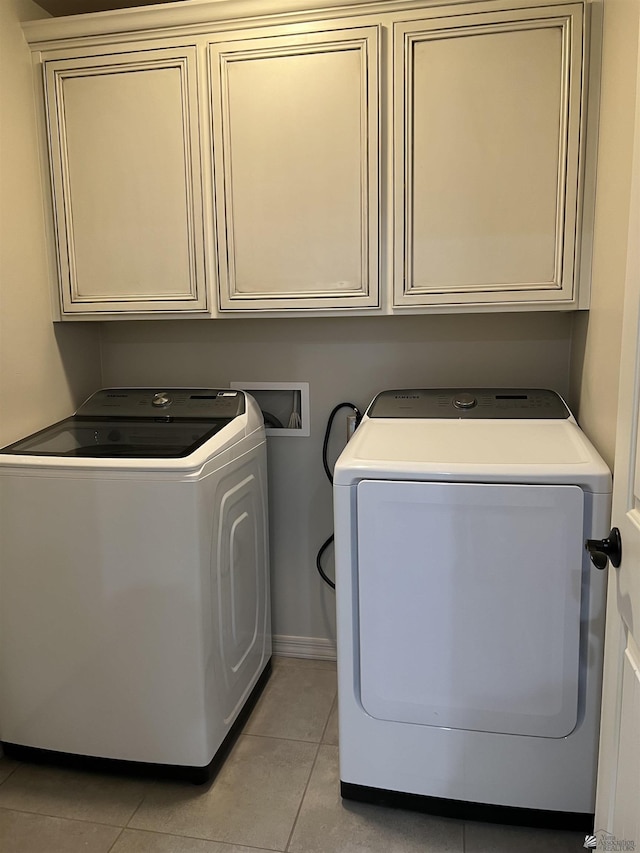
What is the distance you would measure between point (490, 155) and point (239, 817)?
199 centimetres

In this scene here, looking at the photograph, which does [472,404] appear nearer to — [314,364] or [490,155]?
[314,364]

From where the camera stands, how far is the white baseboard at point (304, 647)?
2512 mm

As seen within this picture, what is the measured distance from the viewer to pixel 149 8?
6.35ft

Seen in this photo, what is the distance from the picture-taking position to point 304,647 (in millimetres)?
2535

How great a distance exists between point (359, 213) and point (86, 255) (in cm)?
94

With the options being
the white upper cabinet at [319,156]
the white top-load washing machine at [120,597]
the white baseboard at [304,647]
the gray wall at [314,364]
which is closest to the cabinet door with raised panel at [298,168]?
the white upper cabinet at [319,156]

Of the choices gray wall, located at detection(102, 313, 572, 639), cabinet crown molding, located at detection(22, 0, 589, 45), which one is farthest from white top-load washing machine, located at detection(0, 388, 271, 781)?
cabinet crown molding, located at detection(22, 0, 589, 45)

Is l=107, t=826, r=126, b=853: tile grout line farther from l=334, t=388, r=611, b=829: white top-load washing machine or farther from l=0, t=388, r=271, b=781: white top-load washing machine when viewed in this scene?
l=334, t=388, r=611, b=829: white top-load washing machine

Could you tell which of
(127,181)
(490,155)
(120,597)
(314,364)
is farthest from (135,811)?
(490,155)

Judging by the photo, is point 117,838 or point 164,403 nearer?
point 117,838

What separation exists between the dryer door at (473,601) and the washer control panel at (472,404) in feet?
1.68

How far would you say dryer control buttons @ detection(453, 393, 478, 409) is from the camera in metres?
2.01

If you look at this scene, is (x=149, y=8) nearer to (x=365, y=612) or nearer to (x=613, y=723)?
(x=365, y=612)

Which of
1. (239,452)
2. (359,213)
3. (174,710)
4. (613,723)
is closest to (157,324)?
(239,452)
